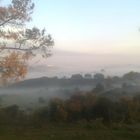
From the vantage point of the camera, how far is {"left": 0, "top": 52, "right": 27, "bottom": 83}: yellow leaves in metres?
28.8

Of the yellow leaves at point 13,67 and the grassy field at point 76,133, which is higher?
the yellow leaves at point 13,67

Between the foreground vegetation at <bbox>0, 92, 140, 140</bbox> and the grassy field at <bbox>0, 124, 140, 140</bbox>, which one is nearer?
the grassy field at <bbox>0, 124, 140, 140</bbox>

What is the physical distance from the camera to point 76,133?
98.3 feet

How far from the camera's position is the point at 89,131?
31.5 metres

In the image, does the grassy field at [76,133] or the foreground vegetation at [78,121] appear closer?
the grassy field at [76,133]

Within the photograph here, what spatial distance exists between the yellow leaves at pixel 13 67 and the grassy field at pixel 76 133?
391 centimetres

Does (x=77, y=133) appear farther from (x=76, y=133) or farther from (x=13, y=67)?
(x=13, y=67)

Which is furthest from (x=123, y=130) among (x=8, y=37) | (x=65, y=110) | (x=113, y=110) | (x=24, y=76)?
(x=65, y=110)

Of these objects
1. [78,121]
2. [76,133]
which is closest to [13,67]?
[76,133]

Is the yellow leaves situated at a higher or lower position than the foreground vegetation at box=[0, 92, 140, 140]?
higher

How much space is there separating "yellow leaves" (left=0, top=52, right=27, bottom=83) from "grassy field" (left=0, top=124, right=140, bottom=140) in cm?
391

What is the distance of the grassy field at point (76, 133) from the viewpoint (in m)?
28.5

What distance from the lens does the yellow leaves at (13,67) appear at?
2875cm

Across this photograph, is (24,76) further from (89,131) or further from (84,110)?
(84,110)
